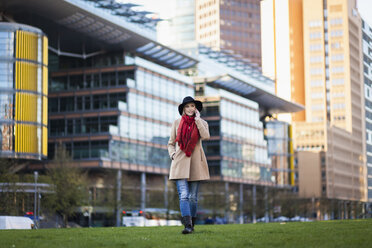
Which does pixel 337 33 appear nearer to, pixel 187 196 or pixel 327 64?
pixel 327 64

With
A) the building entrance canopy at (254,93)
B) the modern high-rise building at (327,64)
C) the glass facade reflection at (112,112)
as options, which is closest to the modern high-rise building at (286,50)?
the modern high-rise building at (327,64)

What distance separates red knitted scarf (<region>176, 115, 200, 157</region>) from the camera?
495 inches

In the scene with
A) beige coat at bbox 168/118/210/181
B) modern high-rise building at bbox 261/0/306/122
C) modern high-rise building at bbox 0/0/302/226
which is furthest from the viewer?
modern high-rise building at bbox 261/0/306/122

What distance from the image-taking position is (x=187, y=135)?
12.6 m

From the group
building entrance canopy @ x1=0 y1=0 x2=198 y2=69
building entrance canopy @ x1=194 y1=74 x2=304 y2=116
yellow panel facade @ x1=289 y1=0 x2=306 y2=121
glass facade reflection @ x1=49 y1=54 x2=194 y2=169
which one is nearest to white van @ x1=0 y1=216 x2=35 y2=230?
building entrance canopy @ x1=0 y1=0 x2=198 y2=69

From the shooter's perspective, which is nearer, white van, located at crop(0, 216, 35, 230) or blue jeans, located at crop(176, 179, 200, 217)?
blue jeans, located at crop(176, 179, 200, 217)

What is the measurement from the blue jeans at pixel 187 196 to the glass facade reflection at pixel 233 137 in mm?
83381

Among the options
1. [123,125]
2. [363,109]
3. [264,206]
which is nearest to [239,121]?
[264,206]

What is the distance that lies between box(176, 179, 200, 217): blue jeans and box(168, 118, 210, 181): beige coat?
12 cm

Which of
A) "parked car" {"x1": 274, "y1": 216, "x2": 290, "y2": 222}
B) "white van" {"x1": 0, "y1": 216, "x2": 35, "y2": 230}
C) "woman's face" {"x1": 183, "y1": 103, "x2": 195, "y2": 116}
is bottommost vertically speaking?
"parked car" {"x1": 274, "y1": 216, "x2": 290, "y2": 222}

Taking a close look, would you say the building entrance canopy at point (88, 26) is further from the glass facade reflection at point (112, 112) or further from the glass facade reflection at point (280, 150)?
the glass facade reflection at point (280, 150)

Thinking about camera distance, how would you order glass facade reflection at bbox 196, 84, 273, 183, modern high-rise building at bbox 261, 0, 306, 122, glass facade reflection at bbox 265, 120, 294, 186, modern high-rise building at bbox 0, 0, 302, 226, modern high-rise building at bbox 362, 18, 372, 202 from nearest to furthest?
modern high-rise building at bbox 0, 0, 302, 226 < glass facade reflection at bbox 196, 84, 273, 183 < glass facade reflection at bbox 265, 120, 294, 186 < modern high-rise building at bbox 362, 18, 372, 202 < modern high-rise building at bbox 261, 0, 306, 122

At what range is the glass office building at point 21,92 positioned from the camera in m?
67.9

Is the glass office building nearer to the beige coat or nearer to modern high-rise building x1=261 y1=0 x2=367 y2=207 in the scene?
the beige coat
